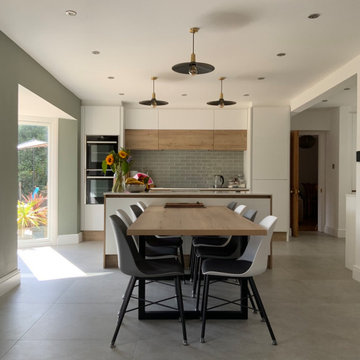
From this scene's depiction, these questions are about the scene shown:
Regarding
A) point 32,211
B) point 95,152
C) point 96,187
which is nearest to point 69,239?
point 32,211

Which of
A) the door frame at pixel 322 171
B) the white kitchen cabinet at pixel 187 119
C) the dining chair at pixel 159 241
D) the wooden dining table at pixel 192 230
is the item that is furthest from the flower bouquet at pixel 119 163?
the door frame at pixel 322 171

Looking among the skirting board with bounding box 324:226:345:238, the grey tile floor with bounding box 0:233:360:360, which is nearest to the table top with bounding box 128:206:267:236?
the grey tile floor with bounding box 0:233:360:360

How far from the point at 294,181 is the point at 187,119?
2.44 m

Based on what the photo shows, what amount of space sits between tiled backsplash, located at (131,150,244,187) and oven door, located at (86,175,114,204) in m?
1.00

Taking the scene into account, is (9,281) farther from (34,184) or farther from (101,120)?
(101,120)

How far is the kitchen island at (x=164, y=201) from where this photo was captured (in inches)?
182

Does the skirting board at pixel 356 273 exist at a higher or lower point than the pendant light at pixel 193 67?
lower

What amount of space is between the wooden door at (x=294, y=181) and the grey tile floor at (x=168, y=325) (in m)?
2.90

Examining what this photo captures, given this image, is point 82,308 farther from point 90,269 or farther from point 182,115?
point 182,115

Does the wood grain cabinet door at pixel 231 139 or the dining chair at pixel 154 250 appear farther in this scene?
the wood grain cabinet door at pixel 231 139

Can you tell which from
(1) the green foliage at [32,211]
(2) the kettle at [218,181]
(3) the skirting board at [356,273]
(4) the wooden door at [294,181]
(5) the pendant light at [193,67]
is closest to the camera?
(5) the pendant light at [193,67]

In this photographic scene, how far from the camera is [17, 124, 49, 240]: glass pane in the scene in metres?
6.04

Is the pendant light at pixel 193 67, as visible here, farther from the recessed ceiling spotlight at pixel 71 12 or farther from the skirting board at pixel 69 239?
the skirting board at pixel 69 239

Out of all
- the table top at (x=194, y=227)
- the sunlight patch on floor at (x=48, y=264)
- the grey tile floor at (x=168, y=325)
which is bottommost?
the sunlight patch on floor at (x=48, y=264)
